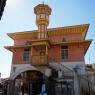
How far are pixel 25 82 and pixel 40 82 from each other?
85.2 inches

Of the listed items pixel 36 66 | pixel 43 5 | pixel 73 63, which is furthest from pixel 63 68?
pixel 43 5

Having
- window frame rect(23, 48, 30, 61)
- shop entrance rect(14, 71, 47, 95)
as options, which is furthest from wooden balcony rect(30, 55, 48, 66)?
window frame rect(23, 48, 30, 61)

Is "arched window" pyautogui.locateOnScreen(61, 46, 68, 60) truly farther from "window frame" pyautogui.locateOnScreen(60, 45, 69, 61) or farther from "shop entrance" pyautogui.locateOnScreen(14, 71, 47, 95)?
"shop entrance" pyautogui.locateOnScreen(14, 71, 47, 95)

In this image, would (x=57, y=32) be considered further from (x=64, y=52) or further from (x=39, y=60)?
(x=39, y=60)

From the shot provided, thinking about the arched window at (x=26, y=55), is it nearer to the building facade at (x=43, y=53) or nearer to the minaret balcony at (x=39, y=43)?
the building facade at (x=43, y=53)

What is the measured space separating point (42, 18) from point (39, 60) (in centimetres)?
647

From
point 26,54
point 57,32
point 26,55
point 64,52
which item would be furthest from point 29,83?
point 57,32

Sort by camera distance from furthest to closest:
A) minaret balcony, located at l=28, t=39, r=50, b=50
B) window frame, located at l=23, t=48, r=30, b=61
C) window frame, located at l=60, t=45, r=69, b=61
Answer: window frame, located at l=23, t=48, r=30, b=61 < window frame, located at l=60, t=45, r=69, b=61 < minaret balcony, located at l=28, t=39, r=50, b=50

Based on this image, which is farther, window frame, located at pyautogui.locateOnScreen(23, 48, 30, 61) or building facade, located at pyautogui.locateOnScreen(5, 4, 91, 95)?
window frame, located at pyautogui.locateOnScreen(23, 48, 30, 61)

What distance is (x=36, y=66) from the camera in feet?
71.8

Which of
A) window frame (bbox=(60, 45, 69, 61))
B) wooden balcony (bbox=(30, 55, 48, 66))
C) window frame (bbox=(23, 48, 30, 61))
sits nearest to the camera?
wooden balcony (bbox=(30, 55, 48, 66))

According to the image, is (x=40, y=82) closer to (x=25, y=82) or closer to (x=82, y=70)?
(x=25, y=82)

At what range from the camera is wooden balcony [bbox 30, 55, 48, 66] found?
21.0 m

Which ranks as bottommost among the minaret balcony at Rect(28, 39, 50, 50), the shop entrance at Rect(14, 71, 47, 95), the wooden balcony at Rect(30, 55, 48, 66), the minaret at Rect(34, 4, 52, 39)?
the shop entrance at Rect(14, 71, 47, 95)
